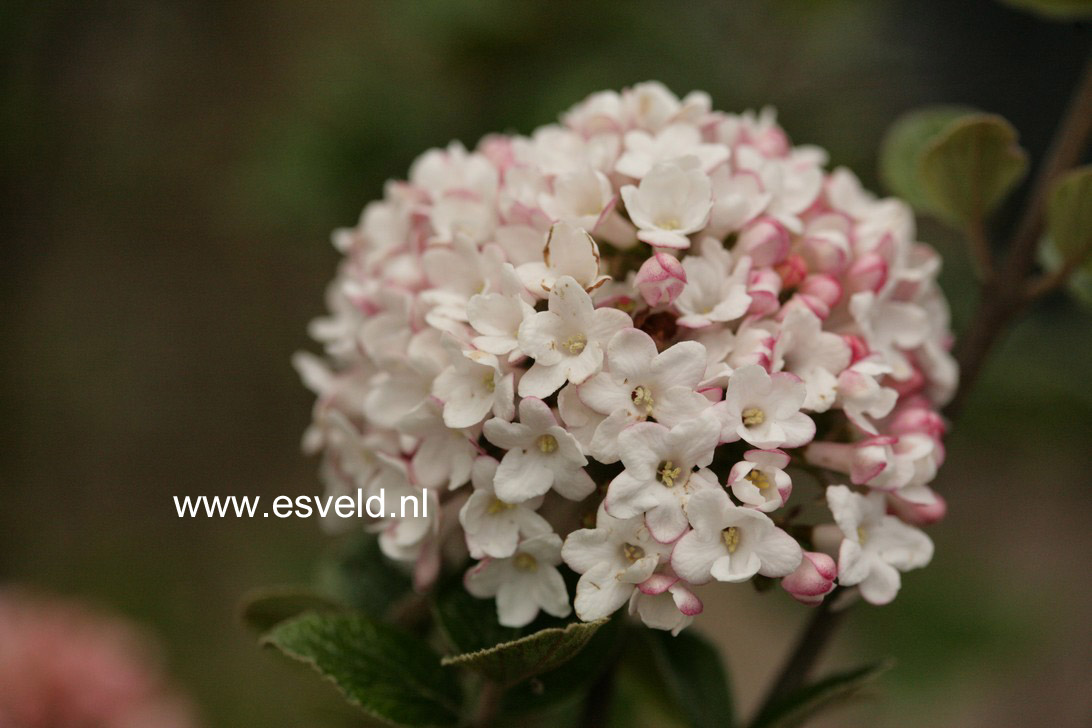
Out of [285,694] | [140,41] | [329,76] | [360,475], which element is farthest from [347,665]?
[140,41]

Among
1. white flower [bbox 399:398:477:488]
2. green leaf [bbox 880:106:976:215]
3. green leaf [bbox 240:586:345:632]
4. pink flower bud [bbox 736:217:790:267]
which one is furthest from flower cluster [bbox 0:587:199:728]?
green leaf [bbox 880:106:976:215]

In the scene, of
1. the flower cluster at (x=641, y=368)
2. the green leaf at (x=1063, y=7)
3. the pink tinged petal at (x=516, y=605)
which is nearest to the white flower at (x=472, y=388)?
the flower cluster at (x=641, y=368)

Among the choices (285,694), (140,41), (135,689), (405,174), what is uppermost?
(140,41)

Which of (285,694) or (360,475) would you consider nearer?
(360,475)

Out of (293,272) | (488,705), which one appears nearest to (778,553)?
(488,705)

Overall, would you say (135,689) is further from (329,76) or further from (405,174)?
(329,76)

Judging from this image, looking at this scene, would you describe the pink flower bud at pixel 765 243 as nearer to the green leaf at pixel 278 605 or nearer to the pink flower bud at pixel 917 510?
the pink flower bud at pixel 917 510

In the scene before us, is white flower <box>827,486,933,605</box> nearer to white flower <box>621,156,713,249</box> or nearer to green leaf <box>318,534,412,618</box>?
white flower <box>621,156,713,249</box>
